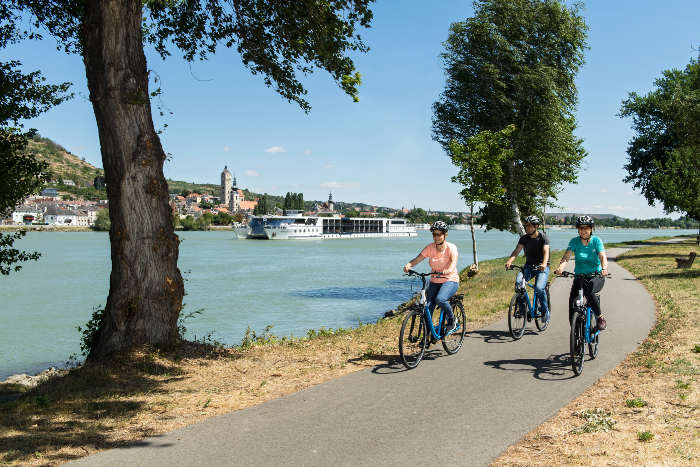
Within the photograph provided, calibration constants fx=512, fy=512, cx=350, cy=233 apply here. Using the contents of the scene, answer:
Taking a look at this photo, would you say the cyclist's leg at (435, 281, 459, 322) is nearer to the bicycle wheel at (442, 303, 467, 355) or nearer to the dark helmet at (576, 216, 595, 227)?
the bicycle wheel at (442, 303, 467, 355)

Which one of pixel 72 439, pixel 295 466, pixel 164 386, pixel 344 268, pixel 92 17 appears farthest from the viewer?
pixel 344 268

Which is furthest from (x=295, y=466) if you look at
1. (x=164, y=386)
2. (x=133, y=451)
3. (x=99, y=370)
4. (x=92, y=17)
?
(x=92, y=17)

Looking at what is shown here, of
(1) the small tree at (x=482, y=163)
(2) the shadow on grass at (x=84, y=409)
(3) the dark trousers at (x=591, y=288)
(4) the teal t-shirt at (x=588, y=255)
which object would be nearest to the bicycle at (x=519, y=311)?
(4) the teal t-shirt at (x=588, y=255)

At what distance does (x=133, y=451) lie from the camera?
4215mm

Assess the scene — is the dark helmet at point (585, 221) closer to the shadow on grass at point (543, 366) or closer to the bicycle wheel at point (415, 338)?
the shadow on grass at point (543, 366)

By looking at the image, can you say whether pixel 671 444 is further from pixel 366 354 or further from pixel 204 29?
pixel 204 29

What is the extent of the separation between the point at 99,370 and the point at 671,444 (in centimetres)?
614

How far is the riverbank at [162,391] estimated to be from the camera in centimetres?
441

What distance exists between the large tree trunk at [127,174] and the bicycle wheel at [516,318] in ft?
17.9

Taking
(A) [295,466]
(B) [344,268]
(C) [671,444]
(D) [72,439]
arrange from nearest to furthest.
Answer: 1. (A) [295,466]
2. (C) [671,444]
3. (D) [72,439]
4. (B) [344,268]

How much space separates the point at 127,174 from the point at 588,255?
6310mm

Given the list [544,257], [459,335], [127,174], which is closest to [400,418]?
[459,335]

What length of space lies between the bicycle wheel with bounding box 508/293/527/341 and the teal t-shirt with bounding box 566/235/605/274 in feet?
5.55

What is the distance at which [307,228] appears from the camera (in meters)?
105
